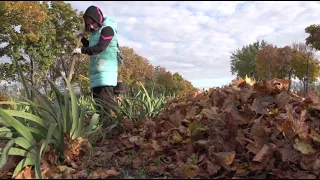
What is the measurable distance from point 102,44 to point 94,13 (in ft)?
1.38

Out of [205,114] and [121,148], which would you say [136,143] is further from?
[205,114]

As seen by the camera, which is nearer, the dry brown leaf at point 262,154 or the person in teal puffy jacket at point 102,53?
the dry brown leaf at point 262,154

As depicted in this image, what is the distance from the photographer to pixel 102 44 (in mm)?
3842

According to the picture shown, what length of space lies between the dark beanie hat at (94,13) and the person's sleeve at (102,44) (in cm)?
18

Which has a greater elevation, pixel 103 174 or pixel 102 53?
pixel 102 53

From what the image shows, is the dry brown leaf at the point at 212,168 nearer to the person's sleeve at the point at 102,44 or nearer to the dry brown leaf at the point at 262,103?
the dry brown leaf at the point at 262,103

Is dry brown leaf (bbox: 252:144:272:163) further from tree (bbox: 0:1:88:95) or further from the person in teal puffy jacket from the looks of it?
tree (bbox: 0:1:88:95)

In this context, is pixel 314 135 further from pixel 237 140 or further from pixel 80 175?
pixel 80 175

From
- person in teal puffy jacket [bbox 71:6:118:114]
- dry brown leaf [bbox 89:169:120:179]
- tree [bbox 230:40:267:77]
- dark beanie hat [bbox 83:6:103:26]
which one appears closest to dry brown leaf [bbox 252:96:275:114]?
dry brown leaf [bbox 89:169:120:179]

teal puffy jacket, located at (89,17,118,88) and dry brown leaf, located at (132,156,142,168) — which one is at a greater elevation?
teal puffy jacket, located at (89,17,118,88)

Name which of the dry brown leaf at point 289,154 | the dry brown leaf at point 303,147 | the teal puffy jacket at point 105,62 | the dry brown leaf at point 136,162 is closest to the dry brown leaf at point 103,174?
the dry brown leaf at point 136,162

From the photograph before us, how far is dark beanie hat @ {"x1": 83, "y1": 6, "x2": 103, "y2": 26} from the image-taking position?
155 inches

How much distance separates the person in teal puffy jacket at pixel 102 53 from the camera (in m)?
3.94

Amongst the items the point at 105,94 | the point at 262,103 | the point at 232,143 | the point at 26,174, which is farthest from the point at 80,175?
the point at 105,94
